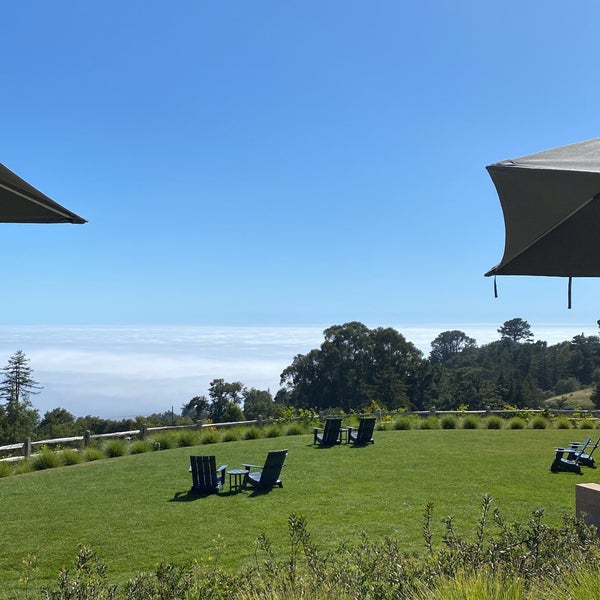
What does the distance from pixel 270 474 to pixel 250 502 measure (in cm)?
76

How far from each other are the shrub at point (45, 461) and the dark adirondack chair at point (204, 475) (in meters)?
5.78

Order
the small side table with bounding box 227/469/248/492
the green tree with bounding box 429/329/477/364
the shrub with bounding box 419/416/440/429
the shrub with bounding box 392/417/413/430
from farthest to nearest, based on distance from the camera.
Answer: the green tree with bounding box 429/329/477/364
the shrub with bounding box 419/416/440/429
the shrub with bounding box 392/417/413/430
the small side table with bounding box 227/469/248/492

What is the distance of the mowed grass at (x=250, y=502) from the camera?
19.1ft

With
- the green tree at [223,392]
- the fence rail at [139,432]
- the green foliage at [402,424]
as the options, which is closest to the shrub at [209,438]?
the fence rail at [139,432]

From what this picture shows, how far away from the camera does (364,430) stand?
1351 cm

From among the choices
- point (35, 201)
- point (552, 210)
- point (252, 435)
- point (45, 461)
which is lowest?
point (45, 461)

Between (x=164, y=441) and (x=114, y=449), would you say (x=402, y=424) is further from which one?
(x=114, y=449)

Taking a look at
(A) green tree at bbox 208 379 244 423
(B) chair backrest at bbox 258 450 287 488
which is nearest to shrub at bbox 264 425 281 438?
(B) chair backrest at bbox 258 450 287 488

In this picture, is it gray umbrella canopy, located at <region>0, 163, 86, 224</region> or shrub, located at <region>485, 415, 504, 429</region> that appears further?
shrub, located at <region>485, 415, 504, 429</region>

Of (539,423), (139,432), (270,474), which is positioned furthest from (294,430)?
(270,474)

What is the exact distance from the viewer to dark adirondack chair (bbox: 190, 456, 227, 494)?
8383 millimetres

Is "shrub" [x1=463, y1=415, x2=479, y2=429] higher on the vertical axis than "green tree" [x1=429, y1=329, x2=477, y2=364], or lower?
lower

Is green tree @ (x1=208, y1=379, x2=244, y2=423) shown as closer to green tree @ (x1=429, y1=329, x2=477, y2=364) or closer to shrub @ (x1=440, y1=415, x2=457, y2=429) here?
shrub @ (x1=440, y1=415, x2=457, y2=429)

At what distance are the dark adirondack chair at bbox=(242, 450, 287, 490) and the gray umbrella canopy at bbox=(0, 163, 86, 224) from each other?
18.2 feet
